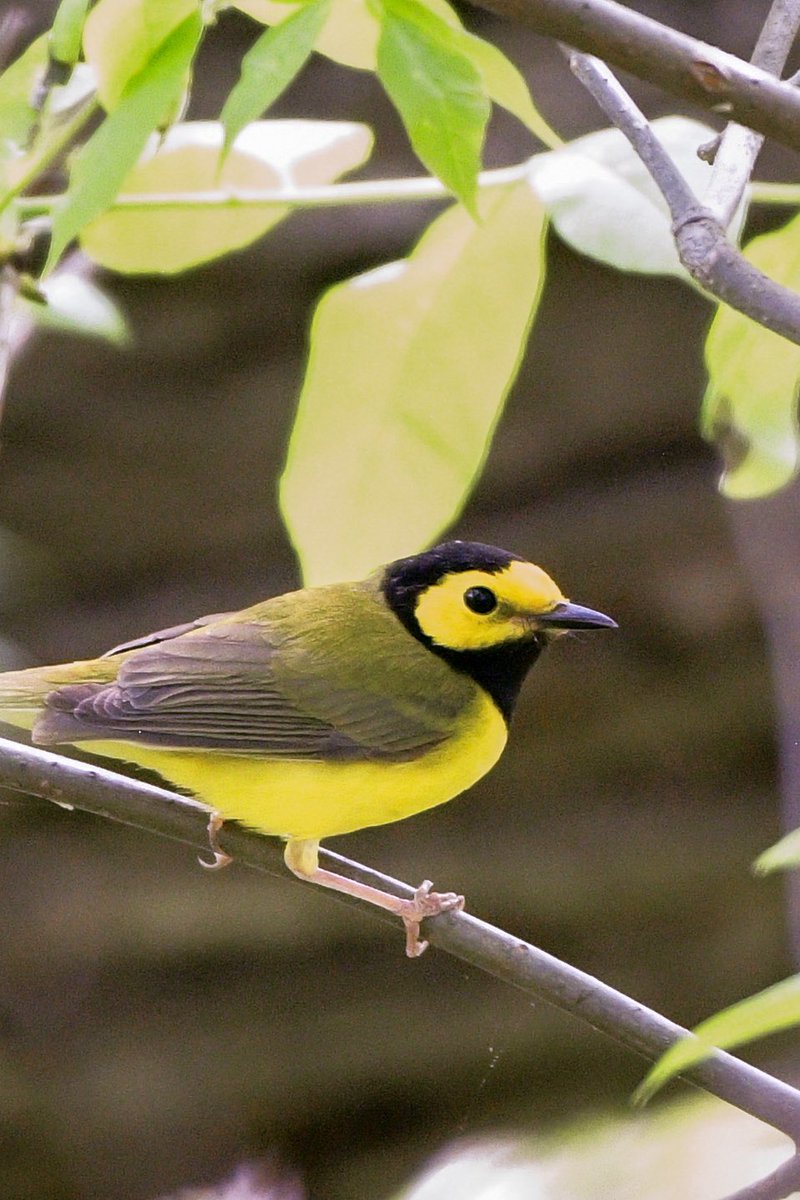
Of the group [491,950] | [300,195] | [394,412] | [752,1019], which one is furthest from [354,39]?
[752,1019]

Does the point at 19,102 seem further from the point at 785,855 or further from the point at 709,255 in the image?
the point at 785,855

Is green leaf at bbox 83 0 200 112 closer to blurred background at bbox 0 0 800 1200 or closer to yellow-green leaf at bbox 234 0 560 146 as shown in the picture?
yellow-green leaf at bbox 234 0 560 146

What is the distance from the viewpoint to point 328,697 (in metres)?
1.97

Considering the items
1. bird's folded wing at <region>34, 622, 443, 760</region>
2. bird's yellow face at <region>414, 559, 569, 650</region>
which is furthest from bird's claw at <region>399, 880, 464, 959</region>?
bird's yellow face at <region>414, 559, 569, 650</region>

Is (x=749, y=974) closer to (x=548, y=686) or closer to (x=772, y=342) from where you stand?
(x=548, y=686)

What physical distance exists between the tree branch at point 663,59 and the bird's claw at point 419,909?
77 centimetres

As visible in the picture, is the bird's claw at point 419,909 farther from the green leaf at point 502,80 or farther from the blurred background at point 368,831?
the blurred background at point 368,831

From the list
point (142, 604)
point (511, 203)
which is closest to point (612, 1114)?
point (511, 203)

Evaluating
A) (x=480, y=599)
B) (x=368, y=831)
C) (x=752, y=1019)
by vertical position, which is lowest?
(x=368, y=831)

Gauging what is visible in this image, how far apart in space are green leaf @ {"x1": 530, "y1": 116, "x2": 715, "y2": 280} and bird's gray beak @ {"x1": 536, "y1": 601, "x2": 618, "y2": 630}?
2.25ft

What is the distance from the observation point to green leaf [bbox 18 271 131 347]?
5.03ft

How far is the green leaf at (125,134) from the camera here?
893mm

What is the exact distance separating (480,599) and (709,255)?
43.5 inches

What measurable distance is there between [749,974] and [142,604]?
1597mm
